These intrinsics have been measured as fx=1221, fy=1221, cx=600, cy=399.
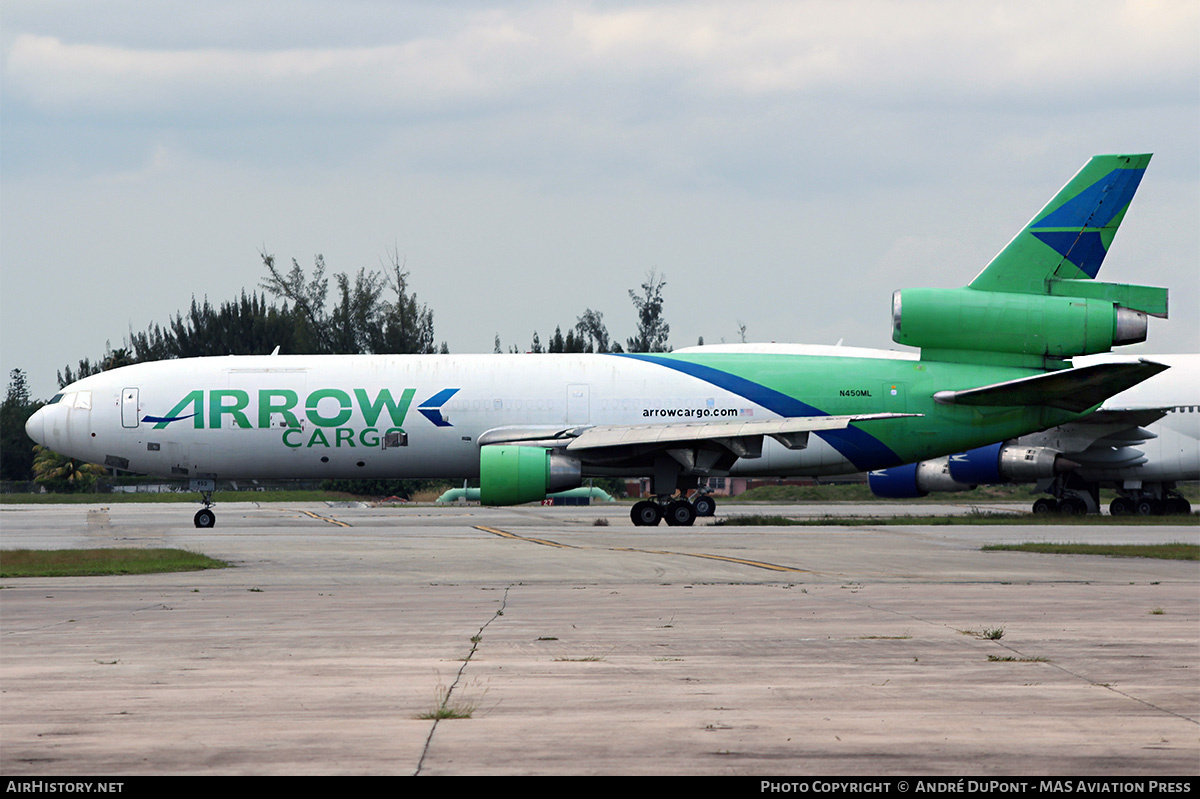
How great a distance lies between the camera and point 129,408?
3194 centimetres

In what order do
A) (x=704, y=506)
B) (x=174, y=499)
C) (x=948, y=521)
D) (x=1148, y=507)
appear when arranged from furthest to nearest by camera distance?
(x=174, y=499), (x=1148, y=507), (x=704, y=506), (x=948, y=521)

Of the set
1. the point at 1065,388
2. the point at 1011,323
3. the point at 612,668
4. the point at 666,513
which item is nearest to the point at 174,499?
the point at 666,513

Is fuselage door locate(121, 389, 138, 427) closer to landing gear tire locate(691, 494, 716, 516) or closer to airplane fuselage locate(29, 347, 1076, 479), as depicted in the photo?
airplane fuselage locate(29, 347, 1076, 479)

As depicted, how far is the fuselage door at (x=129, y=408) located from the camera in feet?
105

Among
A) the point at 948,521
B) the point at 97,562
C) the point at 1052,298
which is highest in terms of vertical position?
the point at 1052,298

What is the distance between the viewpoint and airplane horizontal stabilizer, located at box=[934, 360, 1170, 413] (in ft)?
93.5

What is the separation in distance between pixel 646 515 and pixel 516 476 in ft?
11.4

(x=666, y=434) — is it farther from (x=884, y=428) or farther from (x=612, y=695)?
(x=612, y=695)

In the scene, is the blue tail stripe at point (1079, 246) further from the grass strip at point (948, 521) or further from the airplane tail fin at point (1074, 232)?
the grass strip at point (948, 521)

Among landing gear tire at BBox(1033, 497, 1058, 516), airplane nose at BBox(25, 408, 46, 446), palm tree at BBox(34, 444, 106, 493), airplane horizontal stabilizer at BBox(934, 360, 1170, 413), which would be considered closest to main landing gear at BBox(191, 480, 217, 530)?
airplane nose at BBox(25, 408, 46, 446)

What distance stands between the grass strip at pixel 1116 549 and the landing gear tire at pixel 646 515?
930cm

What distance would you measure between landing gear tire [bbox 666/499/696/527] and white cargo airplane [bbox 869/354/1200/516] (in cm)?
973

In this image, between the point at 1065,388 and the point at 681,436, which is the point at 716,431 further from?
the point at 1065,388

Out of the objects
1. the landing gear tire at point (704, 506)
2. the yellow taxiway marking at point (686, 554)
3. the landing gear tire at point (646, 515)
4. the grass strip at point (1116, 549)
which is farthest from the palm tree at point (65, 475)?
the grass strip at point (1116, 549)
